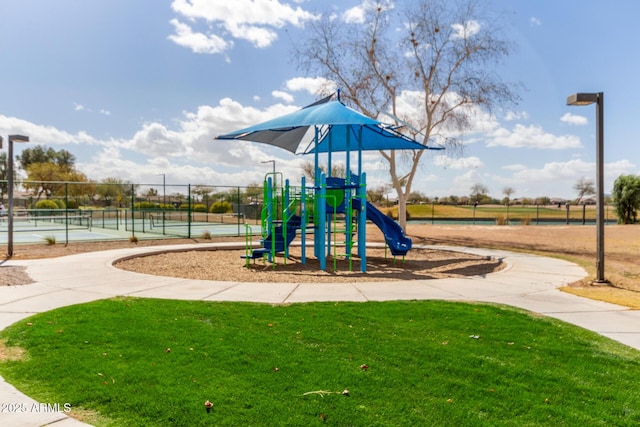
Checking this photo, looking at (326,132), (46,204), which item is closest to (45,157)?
(46,204)

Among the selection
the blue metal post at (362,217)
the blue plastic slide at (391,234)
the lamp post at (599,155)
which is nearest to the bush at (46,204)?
the blue plastic slide at (391,234)

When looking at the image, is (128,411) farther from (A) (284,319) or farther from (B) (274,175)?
(B) (274,175)

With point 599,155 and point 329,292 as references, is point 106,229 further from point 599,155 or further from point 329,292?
point 599,155

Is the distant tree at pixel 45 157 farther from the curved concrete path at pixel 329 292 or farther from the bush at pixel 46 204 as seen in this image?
the curved concrete path at pixel 329 292

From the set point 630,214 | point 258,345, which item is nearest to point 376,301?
point 258,345

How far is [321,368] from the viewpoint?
13.8 feet

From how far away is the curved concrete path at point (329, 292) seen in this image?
6430mm

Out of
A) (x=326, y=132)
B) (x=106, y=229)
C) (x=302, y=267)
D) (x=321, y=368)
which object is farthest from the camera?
(x=106, y=229)

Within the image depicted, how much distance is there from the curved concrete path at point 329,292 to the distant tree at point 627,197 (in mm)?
28137

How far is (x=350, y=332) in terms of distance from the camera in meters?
5.31

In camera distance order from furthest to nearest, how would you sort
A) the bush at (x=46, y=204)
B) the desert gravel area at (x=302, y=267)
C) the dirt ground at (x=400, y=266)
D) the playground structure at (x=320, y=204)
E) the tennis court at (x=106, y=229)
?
1. the bush at (x=46, y=204)
2. the tennis court at (x=106, y=229)
3. the playground structure at (x=320, y=204)
4. the desert gravel area at (x=302, y=267)
5. the dirt ground at (x=400, y=266)

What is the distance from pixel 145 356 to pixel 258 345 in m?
1.04

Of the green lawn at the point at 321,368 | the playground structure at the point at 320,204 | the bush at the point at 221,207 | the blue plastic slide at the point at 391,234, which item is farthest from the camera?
the bush at the point at 221,207

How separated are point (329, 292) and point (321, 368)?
3691 millimetres
